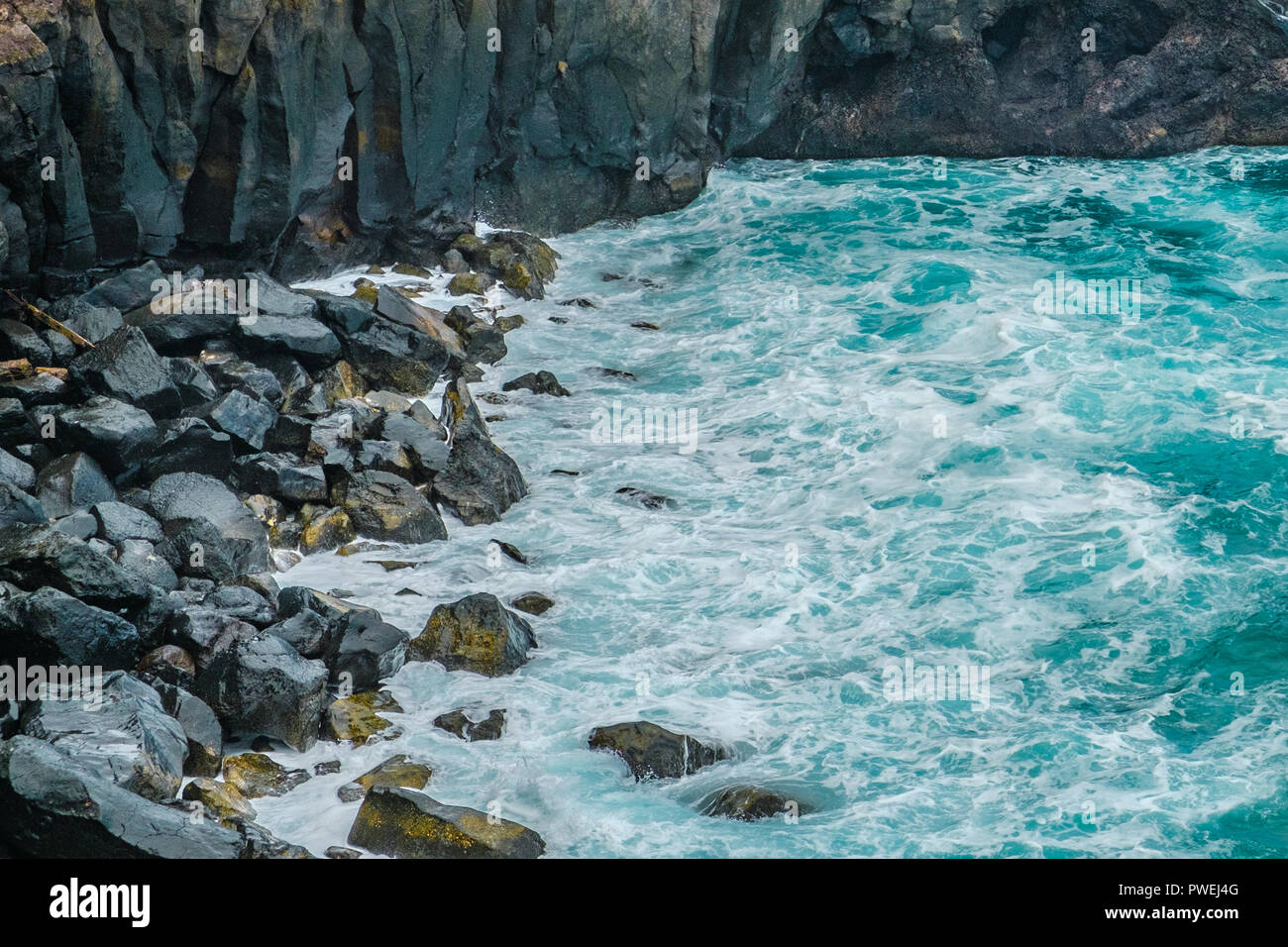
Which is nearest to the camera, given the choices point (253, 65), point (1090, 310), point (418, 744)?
point (418, 744)

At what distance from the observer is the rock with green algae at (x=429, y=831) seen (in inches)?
440

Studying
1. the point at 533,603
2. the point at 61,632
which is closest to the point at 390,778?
the point at 61,632

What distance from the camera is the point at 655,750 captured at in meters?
13.0

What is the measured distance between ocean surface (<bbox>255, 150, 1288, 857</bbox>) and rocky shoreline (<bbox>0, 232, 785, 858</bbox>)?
42 centimetres

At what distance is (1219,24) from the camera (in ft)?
115

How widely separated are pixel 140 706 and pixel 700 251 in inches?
809

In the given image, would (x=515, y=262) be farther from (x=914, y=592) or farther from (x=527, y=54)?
(x=914, y=592)

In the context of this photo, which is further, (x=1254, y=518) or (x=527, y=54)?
(x=527, y=54)

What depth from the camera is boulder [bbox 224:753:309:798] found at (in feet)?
39.9

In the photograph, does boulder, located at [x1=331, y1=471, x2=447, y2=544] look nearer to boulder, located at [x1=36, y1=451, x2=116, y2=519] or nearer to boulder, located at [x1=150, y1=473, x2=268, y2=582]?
boulder, located at [x1=150, y1=473, x2=268, y2=582]

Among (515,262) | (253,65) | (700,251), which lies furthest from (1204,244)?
(253,65)

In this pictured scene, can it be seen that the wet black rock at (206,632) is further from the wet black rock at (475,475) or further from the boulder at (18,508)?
the wet black rock at (475,475)

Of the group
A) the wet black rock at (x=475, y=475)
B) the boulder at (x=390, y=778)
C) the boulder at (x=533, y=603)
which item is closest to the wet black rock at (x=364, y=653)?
the boulder at (x=390, y=778)

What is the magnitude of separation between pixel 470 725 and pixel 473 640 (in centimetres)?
134
